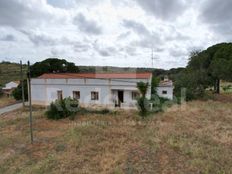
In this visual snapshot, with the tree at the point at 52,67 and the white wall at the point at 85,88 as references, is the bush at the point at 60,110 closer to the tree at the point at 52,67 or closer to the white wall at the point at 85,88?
the white wall at the point at 85,88

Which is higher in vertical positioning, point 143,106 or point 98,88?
point 98,88

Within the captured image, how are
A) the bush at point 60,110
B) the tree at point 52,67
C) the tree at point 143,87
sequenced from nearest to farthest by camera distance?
the bush at point 60,110
the tree at point 143,87
the tree at point 52,67

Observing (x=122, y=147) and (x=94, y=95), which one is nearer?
(x=122, y=147)

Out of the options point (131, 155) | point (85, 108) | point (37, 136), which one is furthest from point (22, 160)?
point (85, 108)

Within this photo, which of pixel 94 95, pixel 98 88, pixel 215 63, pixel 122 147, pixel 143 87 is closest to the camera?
pixel 122 147

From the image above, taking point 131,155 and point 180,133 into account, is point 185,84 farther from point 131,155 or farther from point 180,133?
point 131,155

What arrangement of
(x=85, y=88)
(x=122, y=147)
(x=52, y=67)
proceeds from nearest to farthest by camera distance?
(x=122, y=147), (x=85, y=88), (x=52, y=67)

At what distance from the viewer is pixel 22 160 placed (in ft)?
28.5

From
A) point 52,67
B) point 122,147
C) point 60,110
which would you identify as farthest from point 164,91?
point 52,67

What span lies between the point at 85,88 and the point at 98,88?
4.59 ft

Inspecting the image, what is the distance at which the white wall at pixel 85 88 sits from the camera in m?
19.1

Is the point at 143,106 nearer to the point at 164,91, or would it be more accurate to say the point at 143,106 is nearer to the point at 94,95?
the point at 94,95

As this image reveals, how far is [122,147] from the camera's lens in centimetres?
962

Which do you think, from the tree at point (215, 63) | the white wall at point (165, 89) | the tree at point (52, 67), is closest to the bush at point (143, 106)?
the white wall at point (165, 89)
